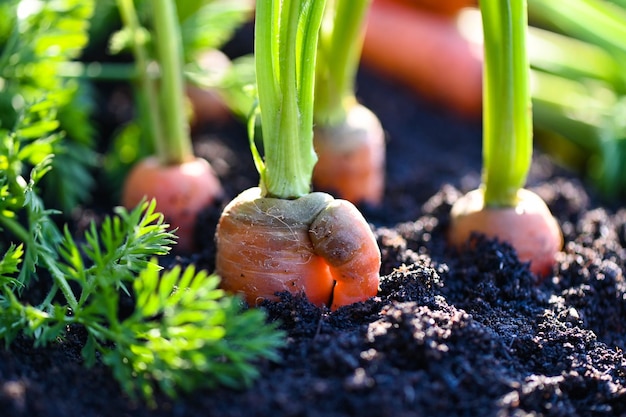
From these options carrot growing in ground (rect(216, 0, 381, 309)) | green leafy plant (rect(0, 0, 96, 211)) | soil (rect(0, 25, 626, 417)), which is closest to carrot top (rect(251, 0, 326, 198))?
carrot growing in ground (rect(216, 0, 381, 309))

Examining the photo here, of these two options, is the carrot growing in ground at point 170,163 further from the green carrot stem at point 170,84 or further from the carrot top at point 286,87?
the carrot top at point 286,87

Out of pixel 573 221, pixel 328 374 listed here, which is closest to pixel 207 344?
pixel 328 374

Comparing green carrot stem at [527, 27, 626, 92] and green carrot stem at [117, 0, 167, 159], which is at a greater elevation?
Answer: green carrot stem at [117, 0, 167, 159]

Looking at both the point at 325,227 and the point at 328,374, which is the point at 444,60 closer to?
the point at 325,227

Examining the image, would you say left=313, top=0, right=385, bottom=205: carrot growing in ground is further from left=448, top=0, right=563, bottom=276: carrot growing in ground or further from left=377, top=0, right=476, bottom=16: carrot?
left=377, top=0, right=476, bottom=16: carrot

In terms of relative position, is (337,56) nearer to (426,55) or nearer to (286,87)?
(286,87)

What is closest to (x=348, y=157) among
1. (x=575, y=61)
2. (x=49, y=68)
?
(x=49, y=68)

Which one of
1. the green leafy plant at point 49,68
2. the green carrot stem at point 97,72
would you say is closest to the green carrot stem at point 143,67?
the green leafy plant at point 49,68
